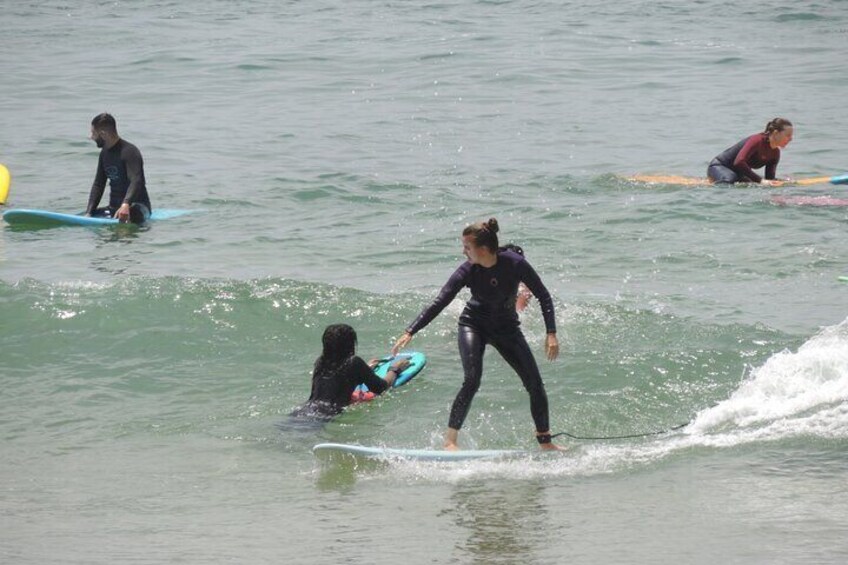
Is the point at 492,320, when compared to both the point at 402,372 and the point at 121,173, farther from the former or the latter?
the point at 121,173

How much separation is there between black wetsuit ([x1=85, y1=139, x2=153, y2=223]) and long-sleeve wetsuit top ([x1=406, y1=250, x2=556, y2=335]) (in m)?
7.13

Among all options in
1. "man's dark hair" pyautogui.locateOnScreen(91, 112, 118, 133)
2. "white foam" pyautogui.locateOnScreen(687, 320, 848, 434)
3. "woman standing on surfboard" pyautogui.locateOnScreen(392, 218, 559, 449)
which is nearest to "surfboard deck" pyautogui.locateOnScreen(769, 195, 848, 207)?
"white foam" pyautogui.locateOnScreen(687, 320, 848, 434)

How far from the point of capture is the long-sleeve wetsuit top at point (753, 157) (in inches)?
656

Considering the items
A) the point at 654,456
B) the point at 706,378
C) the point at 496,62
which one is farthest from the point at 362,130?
the point at 654,456

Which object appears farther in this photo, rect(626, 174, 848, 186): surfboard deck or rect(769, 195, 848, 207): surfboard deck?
rect(626, 174, 848, 186): surfboard deck

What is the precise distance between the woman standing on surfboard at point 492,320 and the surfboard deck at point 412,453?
14cm

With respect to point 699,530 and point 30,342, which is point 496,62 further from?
point 699,530

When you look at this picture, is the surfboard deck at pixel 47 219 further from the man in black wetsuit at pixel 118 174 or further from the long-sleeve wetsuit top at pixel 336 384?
the long-sleeve wetsuit top at pixel 336 384

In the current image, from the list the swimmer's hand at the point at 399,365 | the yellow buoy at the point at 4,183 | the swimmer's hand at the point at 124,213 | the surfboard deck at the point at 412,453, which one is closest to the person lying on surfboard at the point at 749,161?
the swimmer's hand at the point at 124,213

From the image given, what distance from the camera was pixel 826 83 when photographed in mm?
24875

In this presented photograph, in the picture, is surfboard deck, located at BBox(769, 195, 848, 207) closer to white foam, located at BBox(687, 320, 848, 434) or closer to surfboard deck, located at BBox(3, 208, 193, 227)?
white foam, located at BBox(687, 320, 848, 434)

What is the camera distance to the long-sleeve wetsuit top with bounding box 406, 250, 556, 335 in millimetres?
8195

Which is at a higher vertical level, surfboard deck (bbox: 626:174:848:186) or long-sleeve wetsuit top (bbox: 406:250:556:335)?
long-sleeve wetsuit top (bbox: 406:250:556:335)

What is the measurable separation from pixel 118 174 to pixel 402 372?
6053 mm
